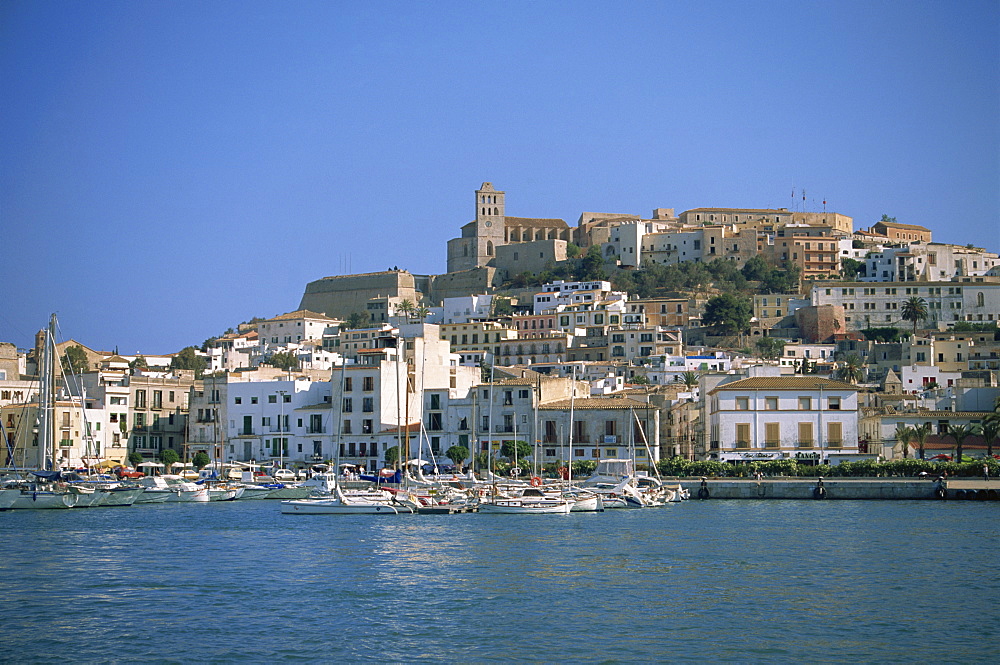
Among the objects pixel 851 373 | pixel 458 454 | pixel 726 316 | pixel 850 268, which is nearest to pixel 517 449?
pixel 458 454

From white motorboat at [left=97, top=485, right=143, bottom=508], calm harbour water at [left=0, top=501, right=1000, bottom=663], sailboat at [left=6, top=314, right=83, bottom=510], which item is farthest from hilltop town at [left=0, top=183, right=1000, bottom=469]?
calm harbour water at [left=0, top=501, right=1000, bottom=663]

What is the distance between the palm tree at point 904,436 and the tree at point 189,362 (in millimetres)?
64604

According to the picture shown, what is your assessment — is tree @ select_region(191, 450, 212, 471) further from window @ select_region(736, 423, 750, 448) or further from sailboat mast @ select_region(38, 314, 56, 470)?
window @ select_region(736, 423, 750, 448)

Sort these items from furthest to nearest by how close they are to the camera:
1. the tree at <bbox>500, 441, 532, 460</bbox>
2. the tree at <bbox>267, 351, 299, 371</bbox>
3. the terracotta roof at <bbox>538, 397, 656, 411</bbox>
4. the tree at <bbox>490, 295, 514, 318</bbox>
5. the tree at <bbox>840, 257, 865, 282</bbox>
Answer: the tree at <bbox>840, 257, 865, 282</bbox> → the tree at <bbox>490, 295, 514, 318</bbox> → the tree at <bbox>267, 351, 299, 371</bbox> → the terracotta roof at <bbox>538, 397, 656, 411</bbox> → the tree at <bbox>500, 441, 532, 460</bbox>

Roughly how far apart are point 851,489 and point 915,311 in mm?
62338

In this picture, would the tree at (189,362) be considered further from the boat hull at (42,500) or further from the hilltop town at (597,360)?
the boat hull at (42,500)

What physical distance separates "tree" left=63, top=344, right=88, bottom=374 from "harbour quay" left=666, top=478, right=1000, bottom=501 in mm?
44936

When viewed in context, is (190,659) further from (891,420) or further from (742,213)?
(742,213)

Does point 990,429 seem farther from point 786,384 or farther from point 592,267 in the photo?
point 592,267

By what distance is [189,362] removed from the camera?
11600 cm

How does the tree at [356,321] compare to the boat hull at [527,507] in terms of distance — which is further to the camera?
the tree at [356,321]

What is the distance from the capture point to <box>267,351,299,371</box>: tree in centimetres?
10675

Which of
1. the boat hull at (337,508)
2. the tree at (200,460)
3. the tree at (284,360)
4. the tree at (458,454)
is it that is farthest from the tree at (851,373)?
the boat hull at (337,508)

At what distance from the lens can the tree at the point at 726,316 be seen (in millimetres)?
119562
